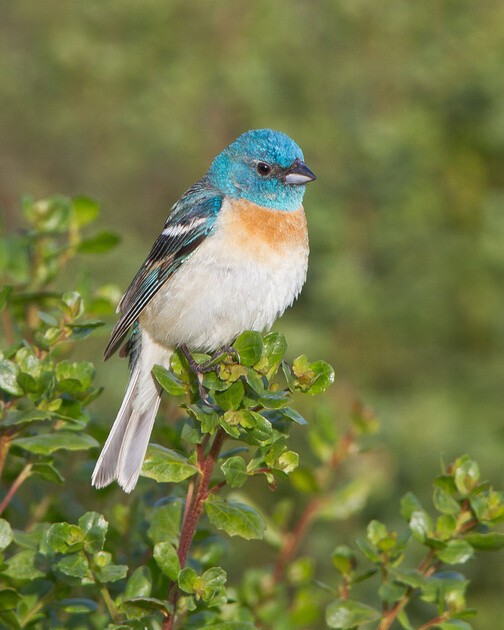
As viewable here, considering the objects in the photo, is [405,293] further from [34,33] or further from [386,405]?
[34,33]

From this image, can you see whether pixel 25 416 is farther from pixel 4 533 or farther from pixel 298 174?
pixel 298 174

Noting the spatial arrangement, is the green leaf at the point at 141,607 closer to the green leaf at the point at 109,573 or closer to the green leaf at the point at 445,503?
the green leaf at the point at 109,573

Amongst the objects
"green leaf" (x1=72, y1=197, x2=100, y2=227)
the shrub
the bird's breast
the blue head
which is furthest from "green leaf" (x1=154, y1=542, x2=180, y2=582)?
the blue head

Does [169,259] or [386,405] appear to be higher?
[169,259]

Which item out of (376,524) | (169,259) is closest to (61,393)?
(376,524)

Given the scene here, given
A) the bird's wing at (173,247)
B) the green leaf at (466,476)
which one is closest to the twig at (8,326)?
the bird's wing at (173,247)

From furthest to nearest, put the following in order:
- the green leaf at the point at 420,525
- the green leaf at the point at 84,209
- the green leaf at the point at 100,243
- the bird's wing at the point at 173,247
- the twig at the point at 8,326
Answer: the bird's wing at the point at 173,247 → the green leaf at the point at 84,209 → the green leaf at the point at 100,243 → the twig at the point at 8,326 → the green leaf at the point at 420,525

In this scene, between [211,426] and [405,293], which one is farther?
[405,293]
